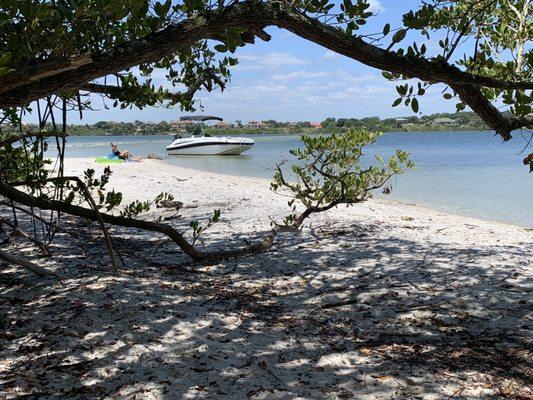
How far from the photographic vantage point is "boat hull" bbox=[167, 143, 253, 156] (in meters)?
42.2

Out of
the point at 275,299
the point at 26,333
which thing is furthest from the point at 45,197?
the point at 275,299

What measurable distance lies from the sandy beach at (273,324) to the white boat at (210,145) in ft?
115

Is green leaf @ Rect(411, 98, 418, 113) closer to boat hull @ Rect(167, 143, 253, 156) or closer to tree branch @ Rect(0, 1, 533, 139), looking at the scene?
tree branch @ Rect(0, 1, 533, 139)

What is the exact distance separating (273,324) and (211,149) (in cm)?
3876

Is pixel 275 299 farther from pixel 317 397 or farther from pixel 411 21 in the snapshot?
pixel 411 21

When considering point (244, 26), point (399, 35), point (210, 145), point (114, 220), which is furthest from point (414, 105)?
point (210, 145)

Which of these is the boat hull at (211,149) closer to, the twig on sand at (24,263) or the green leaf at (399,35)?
the twig on sand at (24,263)

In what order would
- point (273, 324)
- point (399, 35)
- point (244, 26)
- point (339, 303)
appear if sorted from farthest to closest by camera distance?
point (339, 303) < point (273, 324) < point (244, 26) < point (399, 35)

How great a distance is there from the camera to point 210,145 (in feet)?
138

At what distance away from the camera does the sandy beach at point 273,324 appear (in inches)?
124

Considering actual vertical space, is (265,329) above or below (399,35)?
below

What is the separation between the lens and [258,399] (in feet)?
9.77

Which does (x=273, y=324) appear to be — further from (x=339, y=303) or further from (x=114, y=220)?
(x=114, y=220)

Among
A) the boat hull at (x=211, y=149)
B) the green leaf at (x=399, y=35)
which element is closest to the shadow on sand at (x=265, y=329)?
the green leaf at (x=399, y=35)
